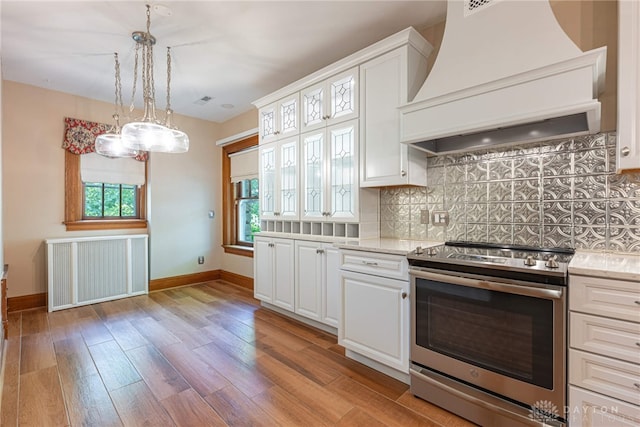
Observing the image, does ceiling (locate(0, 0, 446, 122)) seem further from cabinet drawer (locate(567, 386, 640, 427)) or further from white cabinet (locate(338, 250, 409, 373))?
cabinet drawer (locate(567, 386, 640, 427))

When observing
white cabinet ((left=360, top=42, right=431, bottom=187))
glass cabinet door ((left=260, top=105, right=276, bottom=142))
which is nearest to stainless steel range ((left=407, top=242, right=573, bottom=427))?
white cabinet ((left=360, top=42, right=431, bottom=187))

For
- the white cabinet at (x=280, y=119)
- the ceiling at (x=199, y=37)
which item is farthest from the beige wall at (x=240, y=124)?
the white cabinet at (x=280, y=119)

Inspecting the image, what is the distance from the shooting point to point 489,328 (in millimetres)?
1677

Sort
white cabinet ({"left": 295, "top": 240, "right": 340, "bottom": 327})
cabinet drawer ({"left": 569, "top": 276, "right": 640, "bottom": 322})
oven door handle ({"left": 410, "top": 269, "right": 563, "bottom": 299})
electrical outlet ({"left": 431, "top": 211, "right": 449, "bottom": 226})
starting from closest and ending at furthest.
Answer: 1. cabinet drawer ({"left": 569, "top": 276, "right": 640, "bottom": 322})
2. oven door handle ({"left": 410, "top": 269, "right": 563, "bottom": 299})
3. electrical outlet ({"left": 431, "top": 211, "right": 449, "bottom": 226})
4. white cabinet ({"left": 295, "top": 240, "right": 340, "bottom": 327})

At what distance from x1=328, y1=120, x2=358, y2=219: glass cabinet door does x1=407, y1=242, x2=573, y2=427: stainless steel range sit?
0.89 m

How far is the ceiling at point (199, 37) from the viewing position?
230 cm

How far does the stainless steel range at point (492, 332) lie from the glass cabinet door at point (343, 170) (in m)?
0.89

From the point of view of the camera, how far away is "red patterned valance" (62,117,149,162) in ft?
12.6

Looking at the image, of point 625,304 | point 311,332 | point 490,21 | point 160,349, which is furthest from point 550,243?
point 160,349

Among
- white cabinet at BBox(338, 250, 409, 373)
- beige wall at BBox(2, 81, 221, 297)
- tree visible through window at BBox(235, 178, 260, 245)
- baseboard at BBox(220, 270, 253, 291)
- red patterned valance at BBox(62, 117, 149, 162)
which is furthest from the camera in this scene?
tree visible through window at BBox(235, 178, 260, 245)

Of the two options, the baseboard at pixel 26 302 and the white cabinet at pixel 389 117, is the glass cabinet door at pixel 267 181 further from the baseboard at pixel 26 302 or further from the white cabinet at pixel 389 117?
the baseboard at pixel 26 302

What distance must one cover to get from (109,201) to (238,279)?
220 cm

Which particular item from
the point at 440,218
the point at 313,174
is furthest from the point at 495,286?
the point at 313,174

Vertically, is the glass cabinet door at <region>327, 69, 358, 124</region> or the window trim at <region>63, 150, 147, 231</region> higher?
the glass cabinet door at <region>327, 69, 358, 124</region>
